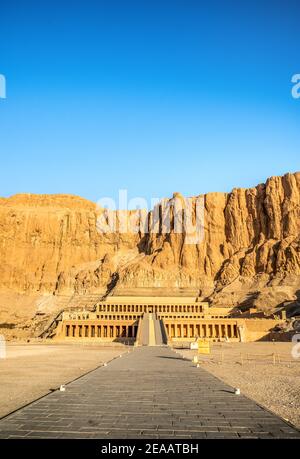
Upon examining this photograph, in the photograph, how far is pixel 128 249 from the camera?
131 metres

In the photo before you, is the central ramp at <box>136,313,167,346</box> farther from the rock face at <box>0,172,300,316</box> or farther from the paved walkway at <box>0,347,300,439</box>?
the paved walkway at <box>0,347,300,439</box>

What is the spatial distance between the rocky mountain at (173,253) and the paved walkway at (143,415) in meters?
70.9

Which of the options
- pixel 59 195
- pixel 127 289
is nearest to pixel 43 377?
pixel 127 289

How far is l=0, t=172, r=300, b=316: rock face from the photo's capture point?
315 ft

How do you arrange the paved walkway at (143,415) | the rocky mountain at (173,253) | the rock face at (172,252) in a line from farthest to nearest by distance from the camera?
1. the rock face at (172,252)
2. the rocky mountain at (173,253)
3. the paved walkway at (143,415)

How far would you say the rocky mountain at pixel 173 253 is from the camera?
94.9 metres

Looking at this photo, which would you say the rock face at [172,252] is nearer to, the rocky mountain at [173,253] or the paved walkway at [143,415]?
the rocky mountain at [173,253]

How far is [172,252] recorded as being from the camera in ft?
367

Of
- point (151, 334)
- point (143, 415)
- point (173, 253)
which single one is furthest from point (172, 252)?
point (143, 415)

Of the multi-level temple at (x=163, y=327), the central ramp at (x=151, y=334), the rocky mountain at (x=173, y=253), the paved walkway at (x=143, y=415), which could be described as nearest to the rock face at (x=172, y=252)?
the rocky mountain at (x=173, y=253)

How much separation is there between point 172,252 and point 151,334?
57340mm

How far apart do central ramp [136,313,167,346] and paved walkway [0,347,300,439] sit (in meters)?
37.6

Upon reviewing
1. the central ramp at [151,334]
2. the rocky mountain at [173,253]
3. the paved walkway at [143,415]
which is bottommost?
the central ramp at [151,334]

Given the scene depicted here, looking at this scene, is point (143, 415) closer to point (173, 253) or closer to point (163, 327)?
point (163, 327)
